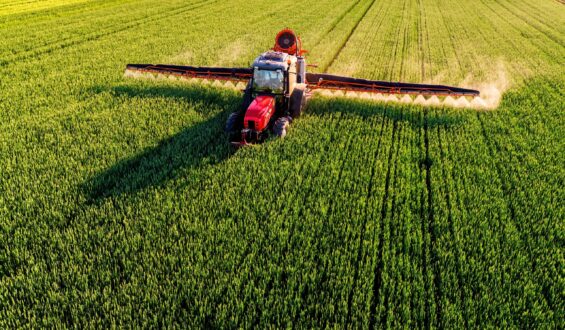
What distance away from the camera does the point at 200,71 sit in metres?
15.1

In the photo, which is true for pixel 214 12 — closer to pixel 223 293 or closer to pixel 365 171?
pixel 365 171

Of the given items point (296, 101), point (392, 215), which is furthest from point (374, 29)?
point (392, 215)

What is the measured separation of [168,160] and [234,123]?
2.25m

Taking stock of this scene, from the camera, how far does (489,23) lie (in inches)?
1156

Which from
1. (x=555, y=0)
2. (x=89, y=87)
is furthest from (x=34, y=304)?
(x=555, y=0)

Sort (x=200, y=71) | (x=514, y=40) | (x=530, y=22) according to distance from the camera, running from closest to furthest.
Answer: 1. (x=200, y=71)
2. (x=514, y=40)
3. (x=530, y=22)

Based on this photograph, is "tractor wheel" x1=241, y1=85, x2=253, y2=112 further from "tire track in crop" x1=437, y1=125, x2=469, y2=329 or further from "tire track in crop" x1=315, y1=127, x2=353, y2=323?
"tire track in crop" x1=437, y1=125, x2=469, y2=329

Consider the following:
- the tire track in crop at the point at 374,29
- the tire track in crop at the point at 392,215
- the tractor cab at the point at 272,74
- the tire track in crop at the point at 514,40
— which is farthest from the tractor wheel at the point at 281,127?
the tire track in crop at the point at 514,40

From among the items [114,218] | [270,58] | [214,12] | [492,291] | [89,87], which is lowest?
[492,291]

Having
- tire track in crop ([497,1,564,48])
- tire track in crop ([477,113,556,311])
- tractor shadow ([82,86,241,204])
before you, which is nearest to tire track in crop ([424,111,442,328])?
tire track in crop ([477,113,556,311])

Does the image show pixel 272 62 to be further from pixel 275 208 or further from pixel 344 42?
pixel 344 42

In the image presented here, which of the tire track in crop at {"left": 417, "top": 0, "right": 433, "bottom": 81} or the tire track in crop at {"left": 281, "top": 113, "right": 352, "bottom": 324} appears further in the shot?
the tire track in crop at {"left": 417, "top": 0, "right": 433, "bottom": 81}

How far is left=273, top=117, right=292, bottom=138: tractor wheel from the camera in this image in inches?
430

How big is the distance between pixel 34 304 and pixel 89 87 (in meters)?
10.5
